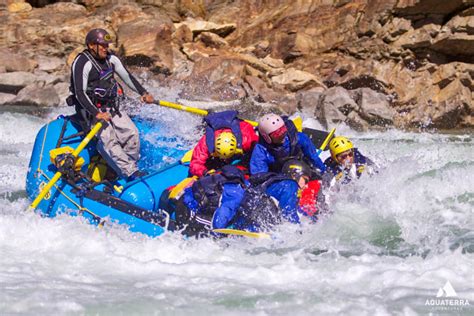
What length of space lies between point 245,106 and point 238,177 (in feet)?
26.6

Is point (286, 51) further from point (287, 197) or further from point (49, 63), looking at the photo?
point (287, 197)

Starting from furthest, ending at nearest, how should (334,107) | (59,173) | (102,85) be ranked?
(334,107), (102,85), (59,173)

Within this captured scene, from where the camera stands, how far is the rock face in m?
13.5

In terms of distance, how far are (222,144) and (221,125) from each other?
0.33 metres

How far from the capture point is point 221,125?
624cm

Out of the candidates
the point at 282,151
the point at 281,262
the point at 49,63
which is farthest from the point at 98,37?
the point at 49,63

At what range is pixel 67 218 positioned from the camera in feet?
19.8

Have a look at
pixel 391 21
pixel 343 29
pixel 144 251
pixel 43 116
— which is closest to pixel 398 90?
pixel 391 21

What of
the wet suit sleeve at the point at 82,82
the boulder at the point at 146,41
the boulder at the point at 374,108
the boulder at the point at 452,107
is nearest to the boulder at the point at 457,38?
the boulder at the point at 452,107

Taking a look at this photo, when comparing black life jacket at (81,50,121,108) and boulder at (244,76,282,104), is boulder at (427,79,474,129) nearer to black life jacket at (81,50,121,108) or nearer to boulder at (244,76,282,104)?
boulder at (244,76,282,104)

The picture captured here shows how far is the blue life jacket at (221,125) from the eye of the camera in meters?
6.16

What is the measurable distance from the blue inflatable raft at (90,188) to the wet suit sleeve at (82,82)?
19.7 inches

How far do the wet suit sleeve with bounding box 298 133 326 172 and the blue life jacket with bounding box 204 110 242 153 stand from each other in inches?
24.3

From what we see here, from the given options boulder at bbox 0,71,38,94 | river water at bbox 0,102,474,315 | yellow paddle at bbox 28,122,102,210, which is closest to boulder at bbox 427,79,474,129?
river water at bbox 0,102,474,315
